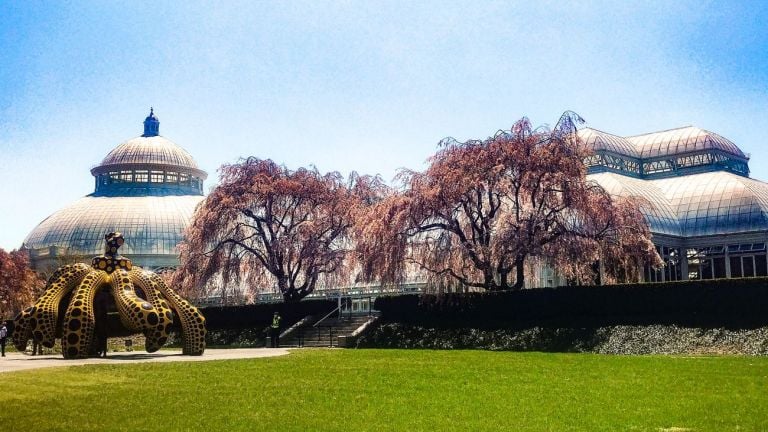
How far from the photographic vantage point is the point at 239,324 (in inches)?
1699

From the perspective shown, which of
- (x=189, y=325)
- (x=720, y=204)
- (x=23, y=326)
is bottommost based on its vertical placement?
(x=189, y=325)

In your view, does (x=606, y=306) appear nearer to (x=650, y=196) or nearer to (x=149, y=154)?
(x=650, y=196)

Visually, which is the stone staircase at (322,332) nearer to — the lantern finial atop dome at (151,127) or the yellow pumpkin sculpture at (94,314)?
the yellow pumpkin sculpture at (94,314)

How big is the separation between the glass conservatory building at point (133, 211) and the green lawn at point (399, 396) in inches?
1916

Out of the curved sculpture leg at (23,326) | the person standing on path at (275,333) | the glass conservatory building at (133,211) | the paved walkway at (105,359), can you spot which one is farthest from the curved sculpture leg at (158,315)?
the glass conservatory building at (133,211)

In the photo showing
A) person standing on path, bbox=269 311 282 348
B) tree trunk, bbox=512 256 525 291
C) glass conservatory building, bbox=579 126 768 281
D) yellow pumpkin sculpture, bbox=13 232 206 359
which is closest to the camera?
yellow pumpkin sculpture, bbox=13 232 206 359

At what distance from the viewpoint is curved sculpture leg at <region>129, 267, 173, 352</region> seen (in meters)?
26.7

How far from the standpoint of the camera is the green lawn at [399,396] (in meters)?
11.4

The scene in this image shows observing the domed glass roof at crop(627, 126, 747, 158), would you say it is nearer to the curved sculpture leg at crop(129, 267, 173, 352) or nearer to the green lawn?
the green lawn

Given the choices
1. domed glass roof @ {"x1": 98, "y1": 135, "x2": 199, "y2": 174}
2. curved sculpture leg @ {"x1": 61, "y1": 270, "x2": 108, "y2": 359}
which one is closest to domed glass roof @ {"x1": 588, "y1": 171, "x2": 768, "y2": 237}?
curved sculpture leg @ {"x1": 61, "y1": 270, "x2": 108, "y2": 359}

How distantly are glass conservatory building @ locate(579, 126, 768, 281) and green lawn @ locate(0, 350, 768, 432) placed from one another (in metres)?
25.3

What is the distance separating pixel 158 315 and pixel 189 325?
197cm

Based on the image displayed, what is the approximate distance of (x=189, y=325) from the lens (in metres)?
28.5

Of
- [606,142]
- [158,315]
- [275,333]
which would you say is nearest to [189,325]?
[158,315]
